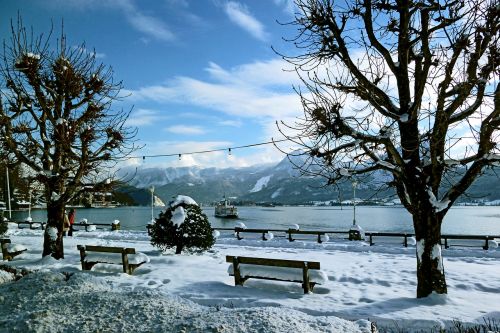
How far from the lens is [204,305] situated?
758 cm

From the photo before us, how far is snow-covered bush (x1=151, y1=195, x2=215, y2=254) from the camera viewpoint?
14328 mm

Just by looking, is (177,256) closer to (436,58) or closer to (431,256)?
(431,256)

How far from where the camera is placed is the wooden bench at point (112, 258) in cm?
1036

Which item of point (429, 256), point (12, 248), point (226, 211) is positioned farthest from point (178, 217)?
point (226, 211)

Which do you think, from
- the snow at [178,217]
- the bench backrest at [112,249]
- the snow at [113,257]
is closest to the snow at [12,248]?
the bench backrest at [112,249]

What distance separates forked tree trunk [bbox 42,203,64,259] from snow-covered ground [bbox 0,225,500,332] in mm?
369

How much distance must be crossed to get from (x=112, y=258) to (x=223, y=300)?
4.54 metres

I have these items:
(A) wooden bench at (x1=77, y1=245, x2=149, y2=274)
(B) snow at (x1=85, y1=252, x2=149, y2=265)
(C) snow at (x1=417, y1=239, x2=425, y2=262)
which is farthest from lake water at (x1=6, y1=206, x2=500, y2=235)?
(C) snow at (x1=417, y1=239, x2=425, y2=262)

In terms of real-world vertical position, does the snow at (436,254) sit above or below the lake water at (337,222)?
above

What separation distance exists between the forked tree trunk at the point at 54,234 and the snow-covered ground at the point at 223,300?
0.37 meters

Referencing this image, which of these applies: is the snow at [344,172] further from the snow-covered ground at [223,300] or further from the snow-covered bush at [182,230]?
the snow-covered bush at [182,230]

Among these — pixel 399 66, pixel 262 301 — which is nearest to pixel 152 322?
pixel 262 301

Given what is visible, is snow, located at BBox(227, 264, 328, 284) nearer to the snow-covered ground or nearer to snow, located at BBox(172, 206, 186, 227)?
the snow-covered ground

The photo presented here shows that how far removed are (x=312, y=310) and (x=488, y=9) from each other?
6878mm
